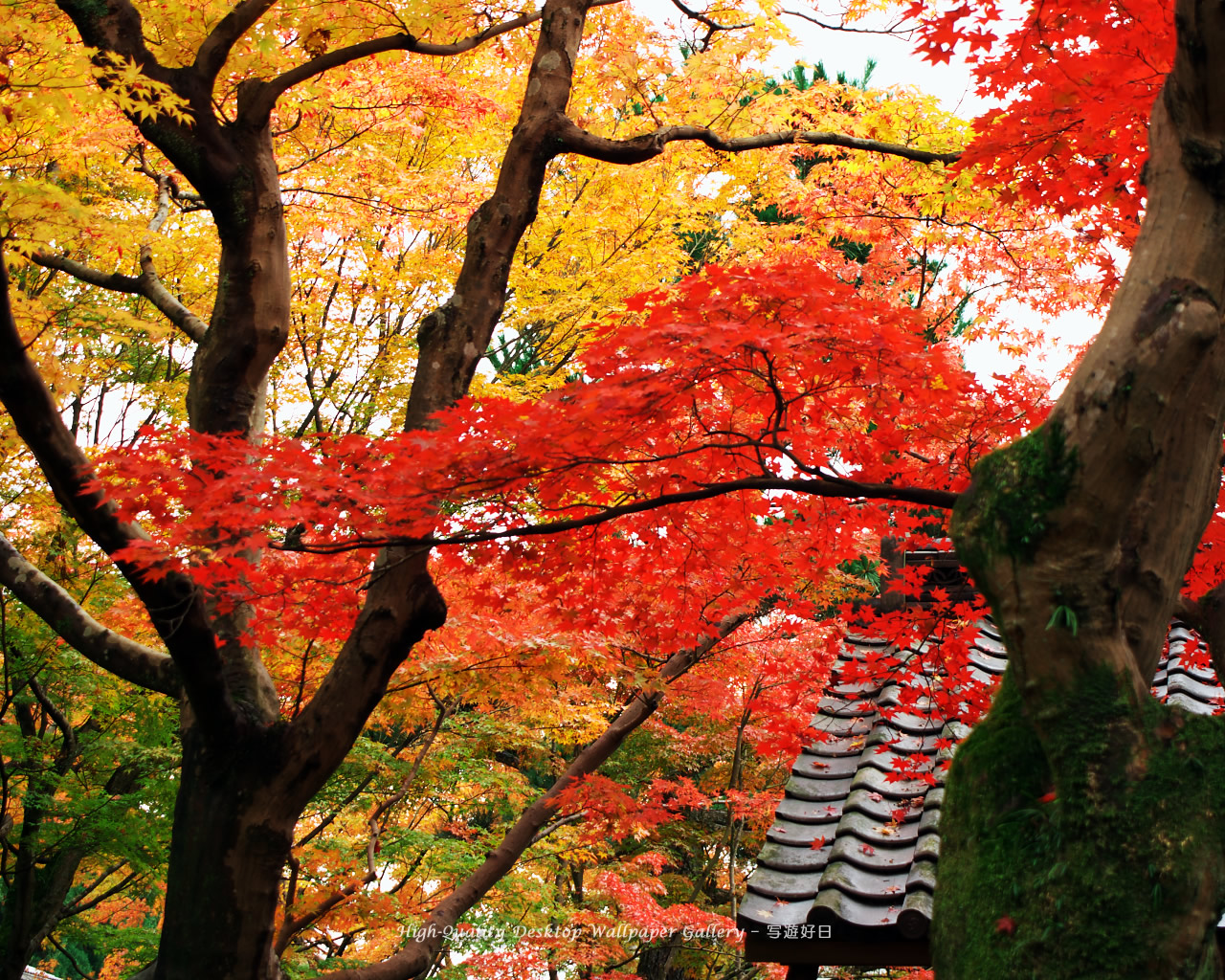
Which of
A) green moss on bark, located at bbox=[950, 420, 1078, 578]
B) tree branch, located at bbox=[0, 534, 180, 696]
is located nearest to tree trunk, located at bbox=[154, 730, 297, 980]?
tree branch, located at bbox=[0, 534, 180, 696]

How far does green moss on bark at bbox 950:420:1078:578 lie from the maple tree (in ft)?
0.04

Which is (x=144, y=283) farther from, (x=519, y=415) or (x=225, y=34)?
(x=519, y=415)

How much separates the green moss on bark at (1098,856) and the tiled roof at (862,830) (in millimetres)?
700

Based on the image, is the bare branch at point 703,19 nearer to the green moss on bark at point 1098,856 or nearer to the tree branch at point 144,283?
the tree branch at point 144,283

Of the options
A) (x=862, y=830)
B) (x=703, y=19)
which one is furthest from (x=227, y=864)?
(x=703, y=19)

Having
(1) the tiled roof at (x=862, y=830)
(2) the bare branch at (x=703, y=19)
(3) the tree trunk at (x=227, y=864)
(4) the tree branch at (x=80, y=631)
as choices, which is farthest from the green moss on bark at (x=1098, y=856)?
(2) the bare branch at (x=703, y=19)

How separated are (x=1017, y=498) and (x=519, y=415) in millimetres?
2123

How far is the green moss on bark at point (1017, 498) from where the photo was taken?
8.73 feet

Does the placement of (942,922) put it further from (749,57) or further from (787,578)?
(749,57)

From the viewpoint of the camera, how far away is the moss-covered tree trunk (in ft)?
7.89

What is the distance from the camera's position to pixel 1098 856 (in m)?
2.44

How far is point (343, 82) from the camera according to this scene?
796 cm

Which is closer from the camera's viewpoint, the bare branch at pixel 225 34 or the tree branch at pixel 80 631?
the tree branch at pixel 80 631

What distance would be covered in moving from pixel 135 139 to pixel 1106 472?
7.44 m
